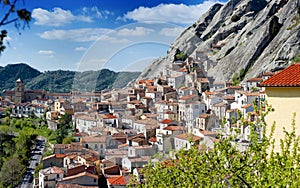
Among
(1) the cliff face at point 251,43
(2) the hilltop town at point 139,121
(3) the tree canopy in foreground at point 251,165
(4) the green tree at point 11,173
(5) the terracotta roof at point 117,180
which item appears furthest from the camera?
(1) the cliff face at point 251,43

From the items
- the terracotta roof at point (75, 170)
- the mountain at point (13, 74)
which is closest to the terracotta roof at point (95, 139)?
the terracotta roof at point (75, 170)

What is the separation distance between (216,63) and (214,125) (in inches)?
519

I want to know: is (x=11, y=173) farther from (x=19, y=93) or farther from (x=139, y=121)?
(x=19, y=93)

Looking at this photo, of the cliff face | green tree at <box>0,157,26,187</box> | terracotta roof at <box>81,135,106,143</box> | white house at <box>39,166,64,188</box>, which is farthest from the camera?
the cliff face

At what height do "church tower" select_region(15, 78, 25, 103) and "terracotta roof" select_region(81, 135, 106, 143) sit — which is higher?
"church tower" select_region(15, 78, 25, 103)

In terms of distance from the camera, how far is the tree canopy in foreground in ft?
9.48

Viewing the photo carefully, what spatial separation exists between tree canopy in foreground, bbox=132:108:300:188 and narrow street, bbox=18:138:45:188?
1791 cm

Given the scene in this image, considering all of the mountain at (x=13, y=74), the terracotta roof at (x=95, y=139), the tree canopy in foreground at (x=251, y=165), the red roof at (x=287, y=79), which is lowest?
the terracotta roof at (x=95, y=139)

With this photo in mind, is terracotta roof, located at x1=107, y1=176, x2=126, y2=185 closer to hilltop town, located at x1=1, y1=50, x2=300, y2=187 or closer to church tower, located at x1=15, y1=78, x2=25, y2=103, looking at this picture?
hilltop town, located at x1=1, y1=50, x2=300, y2=187

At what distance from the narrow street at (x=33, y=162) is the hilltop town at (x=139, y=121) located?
4.89 feet

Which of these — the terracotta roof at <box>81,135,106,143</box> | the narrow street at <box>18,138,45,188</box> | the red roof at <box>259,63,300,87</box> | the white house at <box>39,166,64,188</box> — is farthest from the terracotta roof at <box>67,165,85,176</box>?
the red roof at <box>259,63,300,87</box>

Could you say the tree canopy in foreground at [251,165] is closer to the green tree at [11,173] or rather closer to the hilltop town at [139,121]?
the hilltop town at [139,121]

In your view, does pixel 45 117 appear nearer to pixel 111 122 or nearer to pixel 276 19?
pixel 111 122

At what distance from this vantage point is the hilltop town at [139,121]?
16000 mm
